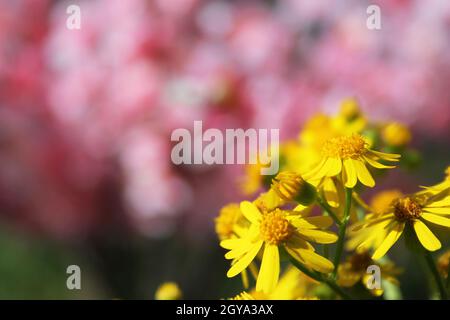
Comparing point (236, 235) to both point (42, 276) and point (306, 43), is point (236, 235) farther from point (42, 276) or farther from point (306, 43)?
point (42, 276)

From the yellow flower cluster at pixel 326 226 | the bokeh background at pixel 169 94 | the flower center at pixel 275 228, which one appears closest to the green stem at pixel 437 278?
the yellow flower cluster at pixel 326 226

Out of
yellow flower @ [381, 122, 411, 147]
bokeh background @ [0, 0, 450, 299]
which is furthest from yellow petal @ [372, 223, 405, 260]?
bokeh background @ [0, 0, 450, 299]

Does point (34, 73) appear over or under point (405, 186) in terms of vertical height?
over

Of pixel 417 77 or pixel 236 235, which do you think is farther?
pixel 417 77

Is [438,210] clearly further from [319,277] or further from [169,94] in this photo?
[169,94]

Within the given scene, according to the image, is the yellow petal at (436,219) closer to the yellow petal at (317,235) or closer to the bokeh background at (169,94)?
the yellow petal at (317,235)

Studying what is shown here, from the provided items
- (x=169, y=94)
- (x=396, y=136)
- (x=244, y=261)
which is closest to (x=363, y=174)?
(x=244, y=261)

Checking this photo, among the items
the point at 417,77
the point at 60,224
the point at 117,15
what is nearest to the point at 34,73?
the point at 117,15
